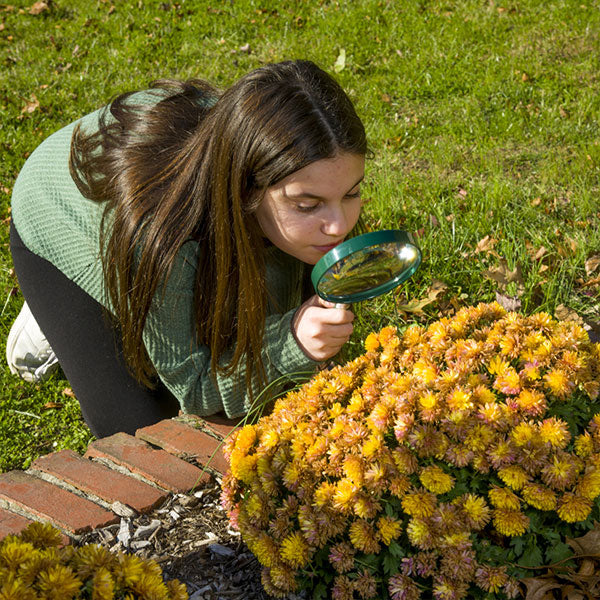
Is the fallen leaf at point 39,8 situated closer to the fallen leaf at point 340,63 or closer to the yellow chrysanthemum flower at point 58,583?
the fallen leaf at point 340,63

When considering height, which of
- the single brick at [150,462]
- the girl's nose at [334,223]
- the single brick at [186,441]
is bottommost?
the single brick at [186,441]

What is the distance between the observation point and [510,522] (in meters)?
1.59

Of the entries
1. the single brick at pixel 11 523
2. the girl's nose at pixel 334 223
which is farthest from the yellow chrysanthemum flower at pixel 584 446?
the single brick at pixel 11 523

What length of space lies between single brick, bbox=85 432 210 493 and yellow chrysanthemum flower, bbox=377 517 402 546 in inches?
30.5

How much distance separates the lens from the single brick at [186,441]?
2387mm

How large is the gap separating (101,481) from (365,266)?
1113 millimetres

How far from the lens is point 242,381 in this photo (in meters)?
2.53

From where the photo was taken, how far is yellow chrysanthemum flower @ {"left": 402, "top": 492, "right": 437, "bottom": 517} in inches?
62.7

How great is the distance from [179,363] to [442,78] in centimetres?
353

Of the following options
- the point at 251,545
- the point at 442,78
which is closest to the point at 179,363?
the point at 251,545

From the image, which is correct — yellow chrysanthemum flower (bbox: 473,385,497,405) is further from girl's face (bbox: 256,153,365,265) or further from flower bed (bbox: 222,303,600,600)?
girl's face (bbox: 256,153,365,265)

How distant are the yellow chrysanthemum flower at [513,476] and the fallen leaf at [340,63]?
4425 mm

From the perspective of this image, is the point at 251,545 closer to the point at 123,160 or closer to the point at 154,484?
the point at 154,484

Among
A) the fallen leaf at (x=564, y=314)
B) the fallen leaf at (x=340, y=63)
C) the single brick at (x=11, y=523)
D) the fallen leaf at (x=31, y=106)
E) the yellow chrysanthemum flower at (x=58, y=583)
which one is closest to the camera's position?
the yellow chrysanthemum flower at (x=58, y=583)
